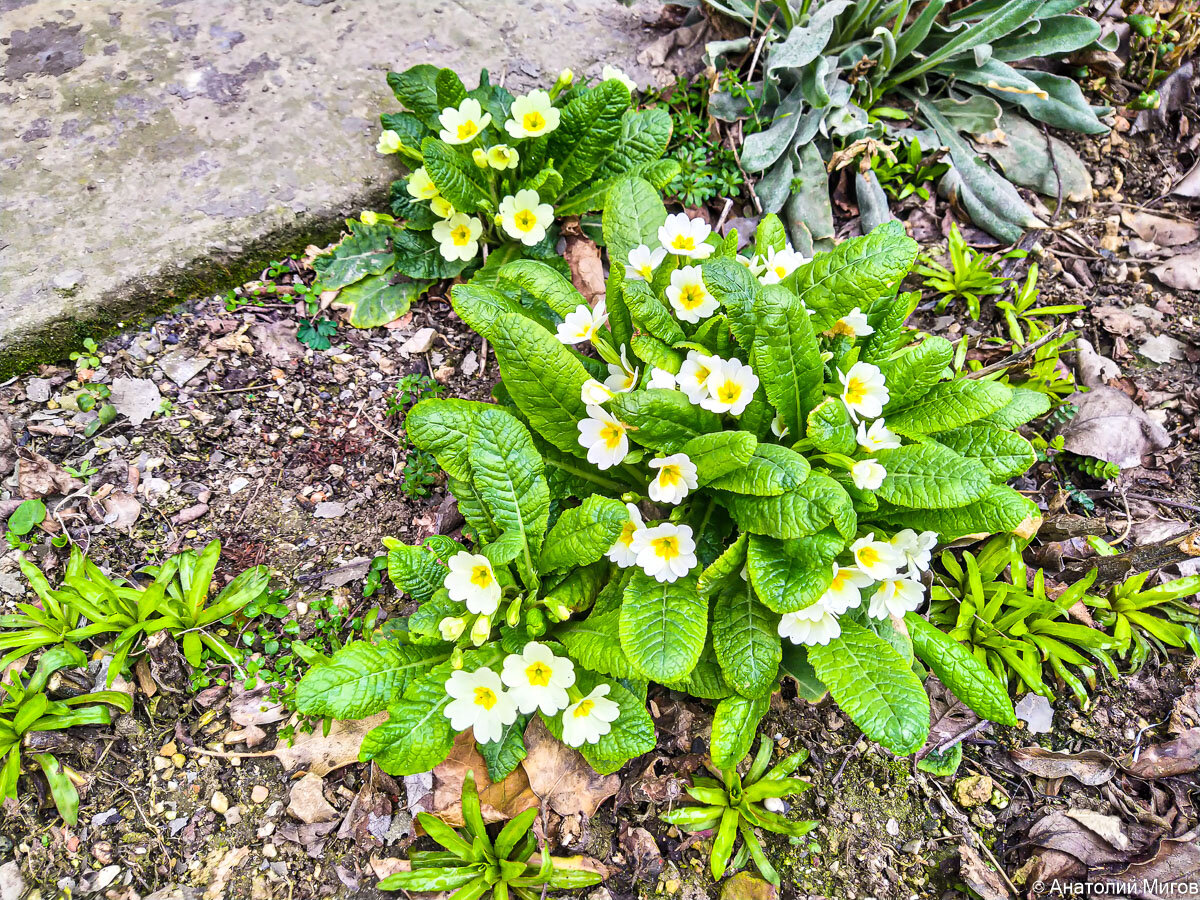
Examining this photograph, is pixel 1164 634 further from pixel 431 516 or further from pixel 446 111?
pixel 446 111

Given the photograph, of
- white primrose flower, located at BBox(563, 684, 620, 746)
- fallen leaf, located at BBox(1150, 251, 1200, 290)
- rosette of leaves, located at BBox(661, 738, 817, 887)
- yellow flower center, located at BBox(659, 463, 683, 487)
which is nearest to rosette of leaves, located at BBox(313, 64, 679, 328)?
yellow flower center, located at BBox(659, 463, 683, 487)

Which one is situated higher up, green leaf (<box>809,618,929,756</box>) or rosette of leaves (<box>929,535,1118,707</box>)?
green leaf (<box>809,618,929,756</box>)

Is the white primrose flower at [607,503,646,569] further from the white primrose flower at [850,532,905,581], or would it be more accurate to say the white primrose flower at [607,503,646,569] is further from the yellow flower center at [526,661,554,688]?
the white primrose flower at [850,532,905,581]

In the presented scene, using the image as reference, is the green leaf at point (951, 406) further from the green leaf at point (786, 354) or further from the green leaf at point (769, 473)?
the green leaf at point (769, 473)

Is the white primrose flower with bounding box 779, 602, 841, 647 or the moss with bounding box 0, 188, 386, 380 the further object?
the moss with bounding box 0, 188, 386, 380

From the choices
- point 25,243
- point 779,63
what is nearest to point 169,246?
point 25,243

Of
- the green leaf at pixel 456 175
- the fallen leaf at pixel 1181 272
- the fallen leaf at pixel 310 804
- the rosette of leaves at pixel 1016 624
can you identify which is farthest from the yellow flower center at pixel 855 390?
the fallen leaf at pixel 1181 272
